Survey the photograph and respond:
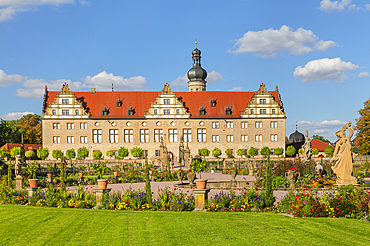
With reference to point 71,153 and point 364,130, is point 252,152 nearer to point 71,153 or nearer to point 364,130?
point 364,130

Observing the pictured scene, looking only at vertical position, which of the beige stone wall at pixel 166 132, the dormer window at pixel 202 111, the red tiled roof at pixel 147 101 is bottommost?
the beige stone wall at pixel 166 132

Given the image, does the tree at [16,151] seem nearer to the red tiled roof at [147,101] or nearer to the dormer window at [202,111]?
the red tiled roof at [147,101]

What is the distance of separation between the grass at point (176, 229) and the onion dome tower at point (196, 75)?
6457 cm

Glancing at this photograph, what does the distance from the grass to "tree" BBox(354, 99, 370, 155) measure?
44.3 m

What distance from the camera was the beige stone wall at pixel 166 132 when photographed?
5969 cm

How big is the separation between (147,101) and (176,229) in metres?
53.5

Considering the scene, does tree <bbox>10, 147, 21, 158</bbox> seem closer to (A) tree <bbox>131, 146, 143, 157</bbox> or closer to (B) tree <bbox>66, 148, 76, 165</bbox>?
(B) tree <bbox>66, 148, 76, 165</bbox>

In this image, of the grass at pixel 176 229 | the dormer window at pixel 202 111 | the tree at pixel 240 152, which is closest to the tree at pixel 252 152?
the tree at pixel 240 152

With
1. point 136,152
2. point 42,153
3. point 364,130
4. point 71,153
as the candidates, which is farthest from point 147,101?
point 364,130

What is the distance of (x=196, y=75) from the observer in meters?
76.2

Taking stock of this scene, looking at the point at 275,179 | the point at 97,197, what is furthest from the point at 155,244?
the point at 275,179

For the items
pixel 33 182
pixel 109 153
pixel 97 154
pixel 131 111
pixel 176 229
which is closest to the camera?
pixel 176 229

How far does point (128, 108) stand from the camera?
61.8 m

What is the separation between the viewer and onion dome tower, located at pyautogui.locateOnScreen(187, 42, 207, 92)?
76.2m
